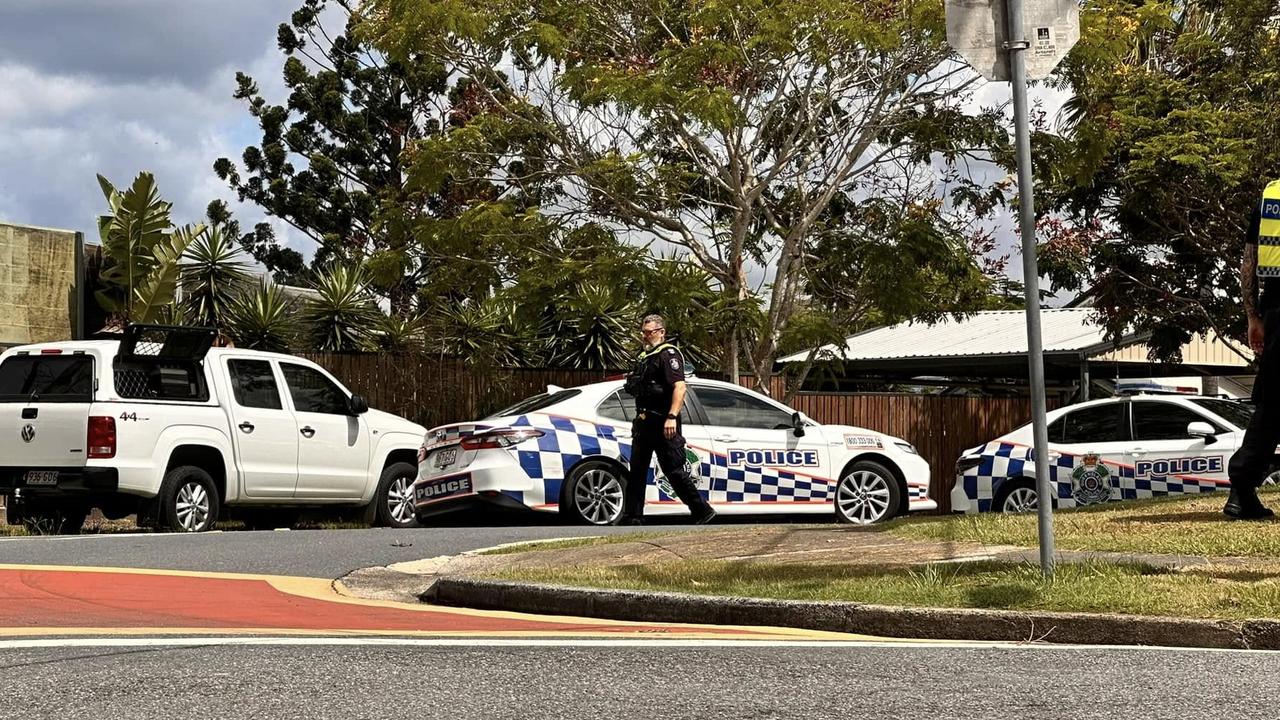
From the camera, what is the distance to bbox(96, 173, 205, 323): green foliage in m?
22.0

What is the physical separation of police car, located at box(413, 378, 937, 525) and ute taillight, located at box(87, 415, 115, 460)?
2783mm

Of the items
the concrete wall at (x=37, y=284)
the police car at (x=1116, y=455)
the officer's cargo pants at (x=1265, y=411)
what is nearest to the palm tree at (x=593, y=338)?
the police car at (x=1116, y=455)

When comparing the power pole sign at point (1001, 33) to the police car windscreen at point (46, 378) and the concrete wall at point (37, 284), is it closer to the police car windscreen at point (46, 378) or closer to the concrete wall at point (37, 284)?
the police car windscreen at point (46, 378)

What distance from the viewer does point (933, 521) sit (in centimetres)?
1105

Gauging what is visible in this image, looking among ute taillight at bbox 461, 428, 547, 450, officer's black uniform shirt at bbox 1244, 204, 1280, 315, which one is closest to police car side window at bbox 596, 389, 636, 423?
ute taillight at bbox 461, 428, 547, 450

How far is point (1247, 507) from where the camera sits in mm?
9406

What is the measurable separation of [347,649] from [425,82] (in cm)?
3339

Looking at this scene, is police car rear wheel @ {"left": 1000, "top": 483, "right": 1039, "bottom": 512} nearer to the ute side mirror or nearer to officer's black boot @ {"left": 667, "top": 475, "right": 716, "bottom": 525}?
officer's black boot @ {"left": 667, "top": 475, "right": 716, "bottom": 525}

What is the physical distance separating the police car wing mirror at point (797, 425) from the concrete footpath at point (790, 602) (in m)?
3.98

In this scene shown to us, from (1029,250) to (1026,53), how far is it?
3.10 ft

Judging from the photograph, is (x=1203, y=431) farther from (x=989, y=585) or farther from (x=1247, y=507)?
(x=989, y=585)

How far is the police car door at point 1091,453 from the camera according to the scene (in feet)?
51.1

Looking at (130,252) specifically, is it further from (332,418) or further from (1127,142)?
(1127,142)

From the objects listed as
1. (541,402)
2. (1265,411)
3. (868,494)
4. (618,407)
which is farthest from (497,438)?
(1265,411)
